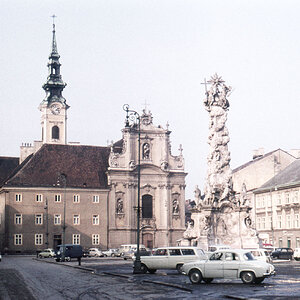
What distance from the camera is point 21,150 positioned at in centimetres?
9875

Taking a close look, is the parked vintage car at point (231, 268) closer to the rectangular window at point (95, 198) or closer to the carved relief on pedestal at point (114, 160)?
the rectangular window at point (95, 198)

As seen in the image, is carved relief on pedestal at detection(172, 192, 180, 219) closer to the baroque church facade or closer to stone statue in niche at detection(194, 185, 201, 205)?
the baroque church facade

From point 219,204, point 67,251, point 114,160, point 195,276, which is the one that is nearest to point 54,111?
point 114,160

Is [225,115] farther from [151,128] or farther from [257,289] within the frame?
[151,128]

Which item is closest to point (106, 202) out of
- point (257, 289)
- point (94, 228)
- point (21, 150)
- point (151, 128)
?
point (94, 228)

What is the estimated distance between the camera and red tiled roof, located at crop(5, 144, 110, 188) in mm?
83125

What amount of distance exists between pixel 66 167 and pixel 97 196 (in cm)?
607

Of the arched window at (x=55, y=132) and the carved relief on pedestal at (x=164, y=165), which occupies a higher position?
the arched window at (x=55, y=132)

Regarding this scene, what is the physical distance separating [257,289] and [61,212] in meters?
62.9

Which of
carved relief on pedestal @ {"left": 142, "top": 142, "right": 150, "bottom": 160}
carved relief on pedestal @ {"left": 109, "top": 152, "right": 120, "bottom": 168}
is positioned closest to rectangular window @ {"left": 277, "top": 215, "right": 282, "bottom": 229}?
carved relief on pedestal @ {"left": 142, "top": 142, "right": 150, "bottom": 160}

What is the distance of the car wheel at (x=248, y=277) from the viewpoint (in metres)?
25.0

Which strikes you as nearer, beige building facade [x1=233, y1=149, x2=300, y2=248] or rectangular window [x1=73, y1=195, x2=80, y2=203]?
beige building facade [x1=233, y1=149, x2=300, y2=248]

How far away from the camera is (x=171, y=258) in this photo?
1304 inches

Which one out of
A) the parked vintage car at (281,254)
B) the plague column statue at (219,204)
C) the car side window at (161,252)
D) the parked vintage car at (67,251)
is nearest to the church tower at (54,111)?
the parked vintage car at (67,251)
